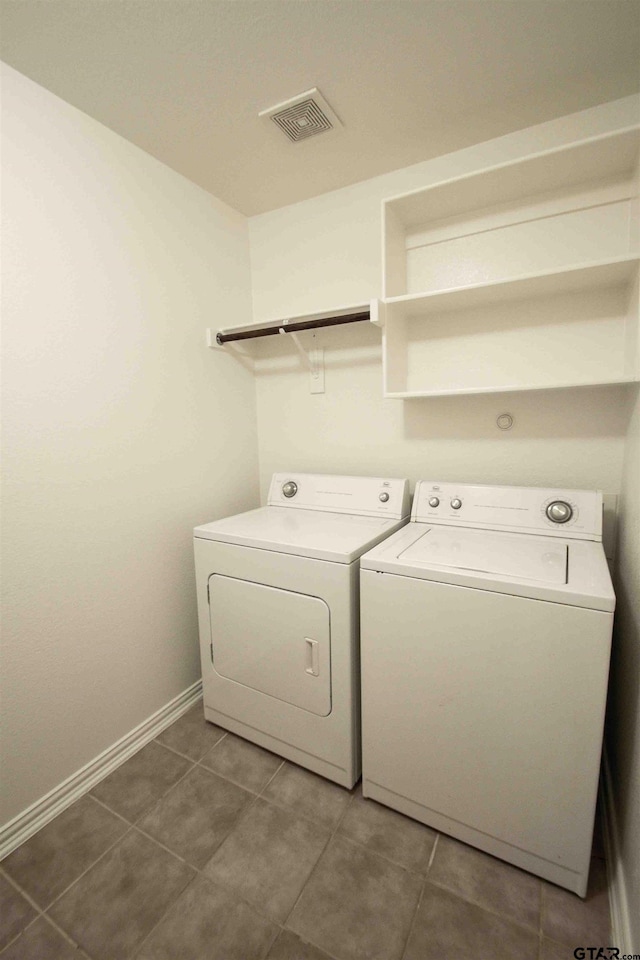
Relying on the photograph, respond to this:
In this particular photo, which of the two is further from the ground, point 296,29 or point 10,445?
point 296,29

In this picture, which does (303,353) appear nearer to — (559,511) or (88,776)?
(559,511)

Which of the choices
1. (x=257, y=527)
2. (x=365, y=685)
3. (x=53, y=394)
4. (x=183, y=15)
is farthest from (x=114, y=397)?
(x=365, y=685)

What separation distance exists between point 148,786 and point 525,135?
2.80 metres

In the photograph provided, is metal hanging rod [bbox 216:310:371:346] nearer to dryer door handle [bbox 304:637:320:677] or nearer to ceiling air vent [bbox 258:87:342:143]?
ceiling air vent [bbox 258:87:342:143]

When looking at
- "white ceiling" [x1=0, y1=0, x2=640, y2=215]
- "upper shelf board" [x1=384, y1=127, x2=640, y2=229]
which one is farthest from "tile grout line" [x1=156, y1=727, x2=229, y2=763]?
"white ceiling" [x1=0, y1=0, x2=640, y2=215]

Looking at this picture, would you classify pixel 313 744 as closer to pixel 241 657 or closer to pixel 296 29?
pixel 241 657

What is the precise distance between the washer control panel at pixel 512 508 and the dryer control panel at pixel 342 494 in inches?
3.4

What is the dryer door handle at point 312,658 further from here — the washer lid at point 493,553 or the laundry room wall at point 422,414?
the laundry room wall at point 422,414

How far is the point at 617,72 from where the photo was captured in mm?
1264

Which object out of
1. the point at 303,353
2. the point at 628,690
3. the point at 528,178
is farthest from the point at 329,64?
the point at 628,690

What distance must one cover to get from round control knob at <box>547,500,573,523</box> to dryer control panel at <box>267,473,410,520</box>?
547mm

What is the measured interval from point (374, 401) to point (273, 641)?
116 centimetres

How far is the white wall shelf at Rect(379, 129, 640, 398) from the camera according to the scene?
4.43 ft

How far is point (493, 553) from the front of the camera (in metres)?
1.26
